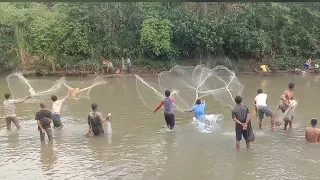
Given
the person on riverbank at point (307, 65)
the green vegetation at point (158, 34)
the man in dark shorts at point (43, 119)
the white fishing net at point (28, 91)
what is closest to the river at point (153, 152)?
the man in dark shorts at point (43, 119)

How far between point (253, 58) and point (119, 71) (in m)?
9.94

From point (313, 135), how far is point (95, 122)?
242 inches

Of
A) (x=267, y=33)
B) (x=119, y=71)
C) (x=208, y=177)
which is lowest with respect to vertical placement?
(x=208, y=177)

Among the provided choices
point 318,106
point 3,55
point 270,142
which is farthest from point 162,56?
point 270,142

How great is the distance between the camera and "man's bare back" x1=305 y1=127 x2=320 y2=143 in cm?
1183

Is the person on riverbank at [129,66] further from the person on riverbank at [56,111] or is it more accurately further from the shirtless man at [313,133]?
the shirtless man at [313,133]

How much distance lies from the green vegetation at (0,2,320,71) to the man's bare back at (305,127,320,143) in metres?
18.5

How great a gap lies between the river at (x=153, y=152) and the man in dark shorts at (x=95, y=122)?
1.04 feet

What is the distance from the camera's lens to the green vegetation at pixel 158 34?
30.0 metres

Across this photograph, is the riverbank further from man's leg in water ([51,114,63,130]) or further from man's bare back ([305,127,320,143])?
man's bare back ([305,127,320,143])

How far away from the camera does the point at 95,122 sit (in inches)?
512

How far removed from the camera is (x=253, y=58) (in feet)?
105

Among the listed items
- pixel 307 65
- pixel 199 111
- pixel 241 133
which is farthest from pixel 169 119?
pixel 307 65

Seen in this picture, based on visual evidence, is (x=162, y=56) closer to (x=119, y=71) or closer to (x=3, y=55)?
(x=119, y=71)
